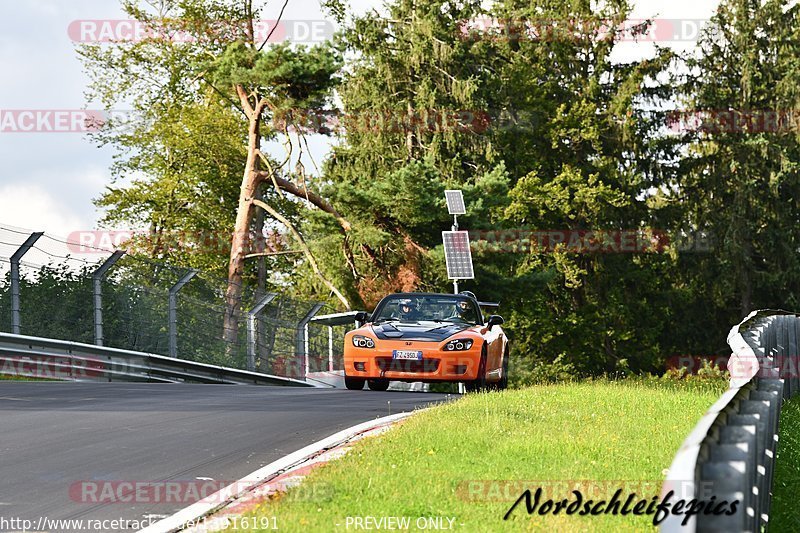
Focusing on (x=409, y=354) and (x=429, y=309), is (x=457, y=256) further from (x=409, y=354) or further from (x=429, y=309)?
(x=409, y=354)

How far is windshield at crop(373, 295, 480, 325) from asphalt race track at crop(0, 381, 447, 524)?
2006mm

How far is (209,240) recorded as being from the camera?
6006cm

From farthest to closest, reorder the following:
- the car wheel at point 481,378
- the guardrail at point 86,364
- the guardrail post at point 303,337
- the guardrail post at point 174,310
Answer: the guardrail post at point 303,337, the guardrail post at point 174,310, the guardrail at point 86,364, the car wheel at point 481,378

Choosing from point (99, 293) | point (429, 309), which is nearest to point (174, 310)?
point (99, 293)

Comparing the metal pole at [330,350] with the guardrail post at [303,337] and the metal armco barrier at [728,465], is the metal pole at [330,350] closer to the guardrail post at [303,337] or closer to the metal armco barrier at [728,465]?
the guardrail post at [303,337]

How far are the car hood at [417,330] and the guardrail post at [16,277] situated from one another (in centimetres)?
592

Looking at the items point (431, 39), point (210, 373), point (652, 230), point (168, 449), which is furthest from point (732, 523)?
point (652, 230)

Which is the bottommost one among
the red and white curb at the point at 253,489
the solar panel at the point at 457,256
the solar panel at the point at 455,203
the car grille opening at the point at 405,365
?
the red and white curb at the point at 253,489

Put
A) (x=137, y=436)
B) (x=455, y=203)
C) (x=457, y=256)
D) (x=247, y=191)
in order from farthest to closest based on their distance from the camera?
(x=247, y=191), (x=455, y=203), (x=457, y=256), (x=137, y=436)

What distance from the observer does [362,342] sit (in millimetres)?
18188

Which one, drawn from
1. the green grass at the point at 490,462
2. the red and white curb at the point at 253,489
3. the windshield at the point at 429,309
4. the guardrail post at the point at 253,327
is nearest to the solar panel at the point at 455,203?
the guardrail post at the point at 253,327

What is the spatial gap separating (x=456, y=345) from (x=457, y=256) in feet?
50.3

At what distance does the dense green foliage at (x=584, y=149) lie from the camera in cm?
5053

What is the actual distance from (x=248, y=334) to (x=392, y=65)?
2610 cm
